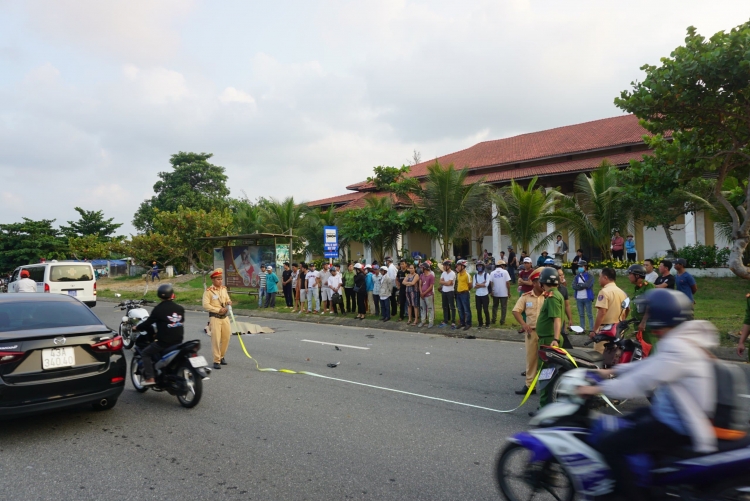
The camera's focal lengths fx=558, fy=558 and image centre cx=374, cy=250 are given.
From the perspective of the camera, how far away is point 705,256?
20.3 m

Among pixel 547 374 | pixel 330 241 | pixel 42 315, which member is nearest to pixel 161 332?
pixel 42 315

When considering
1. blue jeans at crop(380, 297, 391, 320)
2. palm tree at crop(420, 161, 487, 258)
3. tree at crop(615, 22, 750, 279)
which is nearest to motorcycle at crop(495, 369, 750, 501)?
tree at crop(615, 22, 750, 279)

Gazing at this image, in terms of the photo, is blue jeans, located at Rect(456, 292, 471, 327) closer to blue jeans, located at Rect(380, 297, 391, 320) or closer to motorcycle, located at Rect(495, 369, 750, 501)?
blue jeans, located at Rect(380, 297, 391, 320)

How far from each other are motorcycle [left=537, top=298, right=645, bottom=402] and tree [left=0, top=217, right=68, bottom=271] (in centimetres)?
4533

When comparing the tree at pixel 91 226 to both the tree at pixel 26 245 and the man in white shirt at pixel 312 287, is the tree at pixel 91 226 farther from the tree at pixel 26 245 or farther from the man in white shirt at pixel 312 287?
the man in white shirt at pixel 312 287

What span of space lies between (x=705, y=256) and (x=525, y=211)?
6565 mm

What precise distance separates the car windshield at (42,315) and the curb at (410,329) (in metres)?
8.78

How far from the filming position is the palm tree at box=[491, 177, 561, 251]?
2150 centimetres

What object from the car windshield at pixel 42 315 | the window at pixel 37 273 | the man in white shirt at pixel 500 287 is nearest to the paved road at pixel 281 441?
Answer: the car windshield at pixel 42 315

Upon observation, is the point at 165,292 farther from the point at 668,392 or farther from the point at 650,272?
the point at 650,272

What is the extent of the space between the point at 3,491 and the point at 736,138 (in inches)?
494

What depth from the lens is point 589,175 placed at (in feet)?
79.4

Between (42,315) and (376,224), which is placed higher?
(376,224)

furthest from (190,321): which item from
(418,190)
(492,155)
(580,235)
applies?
(492,155)
